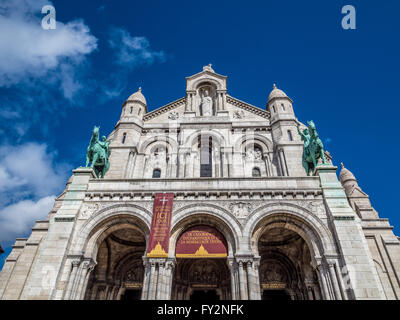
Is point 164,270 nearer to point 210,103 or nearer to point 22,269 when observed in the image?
point 22,269

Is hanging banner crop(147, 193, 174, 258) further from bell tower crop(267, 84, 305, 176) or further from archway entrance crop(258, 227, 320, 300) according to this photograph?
bell tower crop(267, 84, 305, 176)

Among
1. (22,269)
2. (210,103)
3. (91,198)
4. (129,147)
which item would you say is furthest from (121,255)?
(210,103)

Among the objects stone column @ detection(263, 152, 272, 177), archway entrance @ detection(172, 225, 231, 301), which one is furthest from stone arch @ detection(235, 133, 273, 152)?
archway entrance @ detection(172, 225, 231, 301)

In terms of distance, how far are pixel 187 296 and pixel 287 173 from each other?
423 inches

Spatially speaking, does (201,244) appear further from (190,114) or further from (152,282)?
(190,114)

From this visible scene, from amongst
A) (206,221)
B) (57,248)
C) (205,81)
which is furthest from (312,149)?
(205,81)

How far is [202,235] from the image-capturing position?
13.2 meters

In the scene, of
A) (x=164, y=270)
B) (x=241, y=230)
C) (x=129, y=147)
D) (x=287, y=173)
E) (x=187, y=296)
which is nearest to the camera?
(x=164, y=270)

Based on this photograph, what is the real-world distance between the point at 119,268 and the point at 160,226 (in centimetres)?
530

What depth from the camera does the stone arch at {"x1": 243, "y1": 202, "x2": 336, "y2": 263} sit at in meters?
12.4

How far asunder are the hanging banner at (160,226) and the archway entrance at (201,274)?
37.7 inches

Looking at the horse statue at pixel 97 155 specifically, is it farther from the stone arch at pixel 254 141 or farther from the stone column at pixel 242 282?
Answer: the stone arch at pixel 254 141
